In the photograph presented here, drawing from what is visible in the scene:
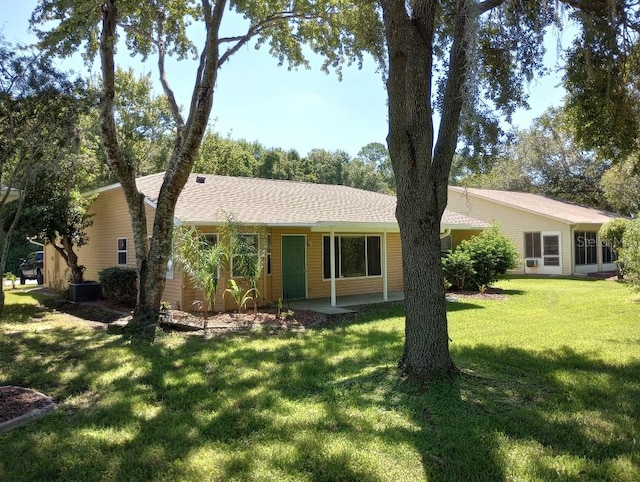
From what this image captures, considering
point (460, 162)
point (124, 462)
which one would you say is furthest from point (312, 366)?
point (460, 162)

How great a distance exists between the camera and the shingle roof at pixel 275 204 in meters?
13.0

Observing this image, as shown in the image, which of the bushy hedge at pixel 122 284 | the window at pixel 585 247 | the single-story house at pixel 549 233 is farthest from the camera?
the window at pixel 585 247

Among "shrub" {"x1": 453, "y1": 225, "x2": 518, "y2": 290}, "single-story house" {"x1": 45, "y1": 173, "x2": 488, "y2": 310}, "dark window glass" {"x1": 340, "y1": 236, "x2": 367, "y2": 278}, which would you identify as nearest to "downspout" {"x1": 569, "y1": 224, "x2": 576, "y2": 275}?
"single-story house" {"x1": 45, "y1": 173, "x2": 488, "y2": 310}

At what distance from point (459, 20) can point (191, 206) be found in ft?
30.0

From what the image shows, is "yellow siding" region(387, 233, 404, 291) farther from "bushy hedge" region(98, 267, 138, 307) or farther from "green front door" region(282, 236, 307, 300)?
"bushy hedge" region(98, 267, 138, 307)

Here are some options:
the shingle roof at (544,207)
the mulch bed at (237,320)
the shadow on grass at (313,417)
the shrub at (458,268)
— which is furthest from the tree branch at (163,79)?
the shingle roof at (544,207)

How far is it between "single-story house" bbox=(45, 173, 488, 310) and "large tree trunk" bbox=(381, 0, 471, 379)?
693 cm

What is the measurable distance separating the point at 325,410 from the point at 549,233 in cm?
2139

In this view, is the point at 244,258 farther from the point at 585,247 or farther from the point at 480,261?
the point at 585,247

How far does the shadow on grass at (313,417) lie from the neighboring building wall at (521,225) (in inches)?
656

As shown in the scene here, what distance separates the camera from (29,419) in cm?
498

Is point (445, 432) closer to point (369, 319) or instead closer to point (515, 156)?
point (369, 319)

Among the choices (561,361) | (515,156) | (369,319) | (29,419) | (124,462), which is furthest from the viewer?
(515,156)

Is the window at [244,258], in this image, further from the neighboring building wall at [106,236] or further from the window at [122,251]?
the window at [122,251]
